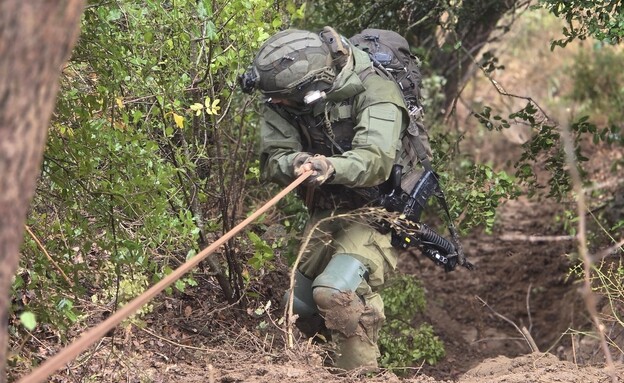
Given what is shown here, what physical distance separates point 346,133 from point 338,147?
0.33 ft

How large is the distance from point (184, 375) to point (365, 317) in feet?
3.21

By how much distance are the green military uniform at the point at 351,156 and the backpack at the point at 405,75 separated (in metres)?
0.11

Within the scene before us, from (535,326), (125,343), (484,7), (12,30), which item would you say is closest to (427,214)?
(535,326)

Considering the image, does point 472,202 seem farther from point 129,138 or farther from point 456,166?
point 129,138

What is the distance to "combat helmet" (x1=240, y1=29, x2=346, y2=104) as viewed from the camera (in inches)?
164

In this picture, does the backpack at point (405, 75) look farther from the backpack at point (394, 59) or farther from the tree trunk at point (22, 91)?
the tree trunk at point (22, 91)

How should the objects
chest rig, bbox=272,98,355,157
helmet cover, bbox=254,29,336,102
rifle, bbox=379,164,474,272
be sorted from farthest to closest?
1. rifle, bbox=379,164,474,272
2. chest rig, bbox=272,98,355,157
3. helmet cover, bbox=254,29,336,102

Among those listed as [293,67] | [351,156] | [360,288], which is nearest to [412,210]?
[360,288]

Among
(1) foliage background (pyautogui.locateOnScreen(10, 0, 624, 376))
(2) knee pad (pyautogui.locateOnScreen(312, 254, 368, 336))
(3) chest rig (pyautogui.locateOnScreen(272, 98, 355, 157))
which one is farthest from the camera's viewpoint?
(3) chest rig (pyautogui.locateOnScreen(272, 98, 355, 157))

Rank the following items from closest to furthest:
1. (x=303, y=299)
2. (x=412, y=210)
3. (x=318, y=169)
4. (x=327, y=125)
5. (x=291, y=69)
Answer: (x=318, y=169) → (x=291, y=69) → (x=327, y=125) → (x=412, y=210) → (x=303, y=299)

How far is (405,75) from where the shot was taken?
4.68 meters

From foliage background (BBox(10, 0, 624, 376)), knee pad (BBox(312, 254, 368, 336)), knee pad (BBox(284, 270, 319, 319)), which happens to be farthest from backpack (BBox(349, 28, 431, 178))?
knee pad (BBox(284, 270, 319, 319))

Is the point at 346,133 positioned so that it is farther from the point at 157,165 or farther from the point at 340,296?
the point at 157,165

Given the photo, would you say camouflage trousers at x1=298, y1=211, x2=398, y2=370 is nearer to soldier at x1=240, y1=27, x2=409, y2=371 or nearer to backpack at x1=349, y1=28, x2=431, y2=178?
soldier at x1=240, y1=27, x2=409, y2=371
